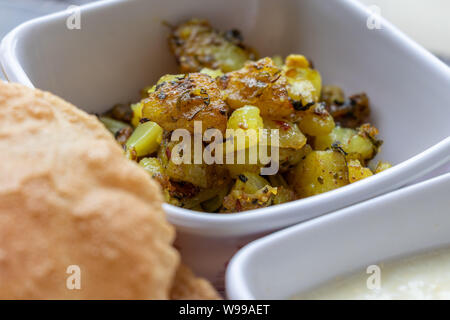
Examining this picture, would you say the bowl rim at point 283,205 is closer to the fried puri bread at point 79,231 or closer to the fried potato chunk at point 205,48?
the fried puri bread at point 79,231

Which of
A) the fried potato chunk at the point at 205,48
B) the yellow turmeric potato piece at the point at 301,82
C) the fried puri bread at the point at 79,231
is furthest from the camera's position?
the fried potato chunk at the point at 205,48

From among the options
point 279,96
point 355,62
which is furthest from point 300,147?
point 355,62

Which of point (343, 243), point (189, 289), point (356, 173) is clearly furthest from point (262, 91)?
point (189, 289)

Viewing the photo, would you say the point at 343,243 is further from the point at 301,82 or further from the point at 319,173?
the point at 301,82

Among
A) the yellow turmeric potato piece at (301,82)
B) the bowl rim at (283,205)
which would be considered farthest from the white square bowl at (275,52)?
the yellow turmeric potato piece at (301,82)

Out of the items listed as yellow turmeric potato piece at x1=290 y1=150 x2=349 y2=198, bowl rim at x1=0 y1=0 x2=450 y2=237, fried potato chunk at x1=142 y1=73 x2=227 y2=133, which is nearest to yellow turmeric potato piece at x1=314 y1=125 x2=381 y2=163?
yellow turmeric potato piece at x1=290 y1=150 x2=349 y2=198
